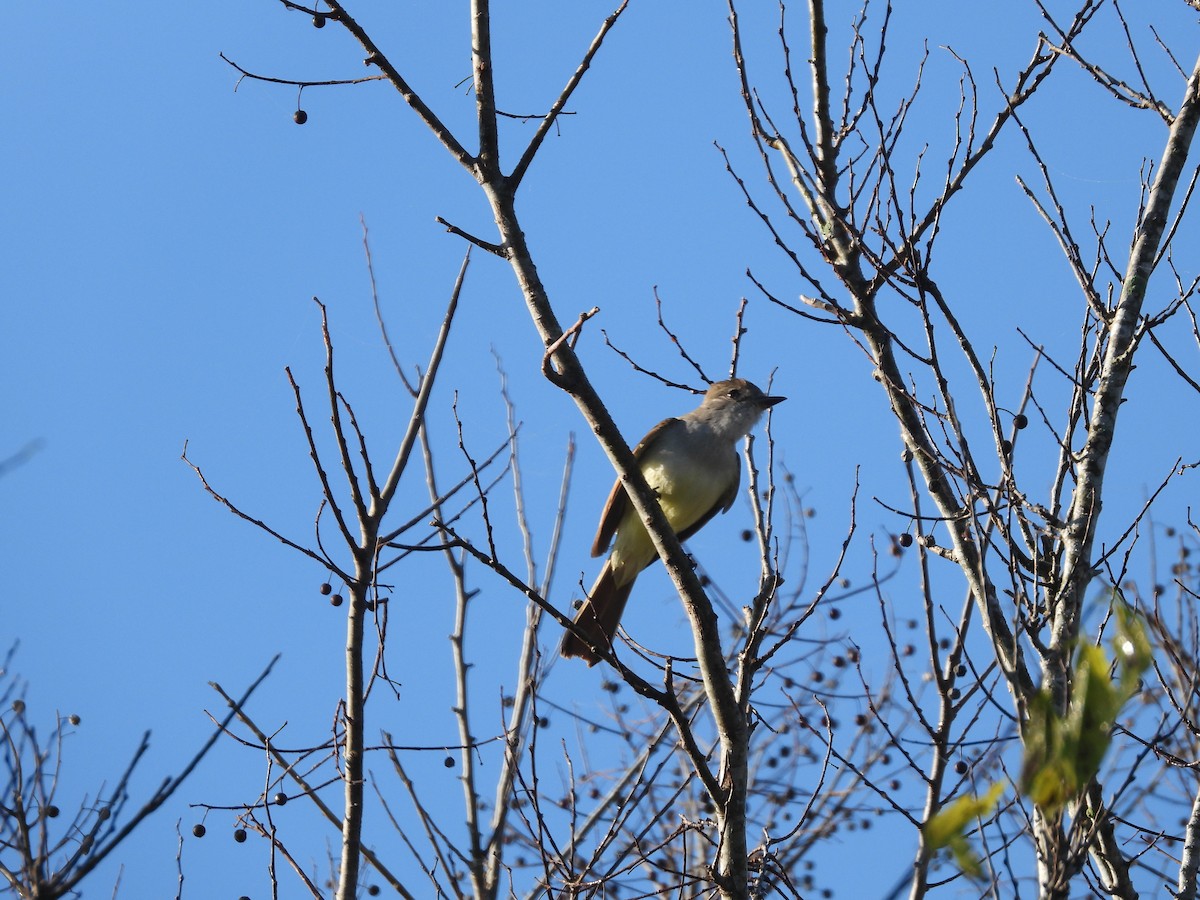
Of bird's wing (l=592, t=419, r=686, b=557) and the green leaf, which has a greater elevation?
bird's wing (l=592, t=419, r=686, b=557)

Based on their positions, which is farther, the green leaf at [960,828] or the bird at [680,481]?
the bird at [680,481]

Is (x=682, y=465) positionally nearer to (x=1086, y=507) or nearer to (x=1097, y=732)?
(x=1086, y=507)

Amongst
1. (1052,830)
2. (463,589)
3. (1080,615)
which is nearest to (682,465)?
(463,589)

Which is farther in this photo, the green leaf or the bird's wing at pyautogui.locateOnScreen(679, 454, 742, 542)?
the bird's wing at pyautogui.locateOnScreen(679, 454, 742, 542)

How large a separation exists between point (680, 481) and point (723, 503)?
607 mm

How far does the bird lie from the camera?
7.86 metres

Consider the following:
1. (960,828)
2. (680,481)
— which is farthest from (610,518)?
(960,828)

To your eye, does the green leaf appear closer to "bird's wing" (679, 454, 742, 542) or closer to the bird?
the bird

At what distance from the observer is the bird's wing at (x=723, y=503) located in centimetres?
851

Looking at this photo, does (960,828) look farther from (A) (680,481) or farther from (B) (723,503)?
(B) (723,503)

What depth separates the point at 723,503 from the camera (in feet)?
28.3

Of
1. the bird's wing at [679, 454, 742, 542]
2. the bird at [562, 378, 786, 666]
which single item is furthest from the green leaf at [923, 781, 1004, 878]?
the bird's wing at [679, 454, 742, 542]

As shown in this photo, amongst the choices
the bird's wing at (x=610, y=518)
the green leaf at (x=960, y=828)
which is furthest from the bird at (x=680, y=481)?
the green leaf at (x=960, y=828)

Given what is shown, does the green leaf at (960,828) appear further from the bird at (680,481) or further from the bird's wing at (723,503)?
the bird's wing at (723,503)
